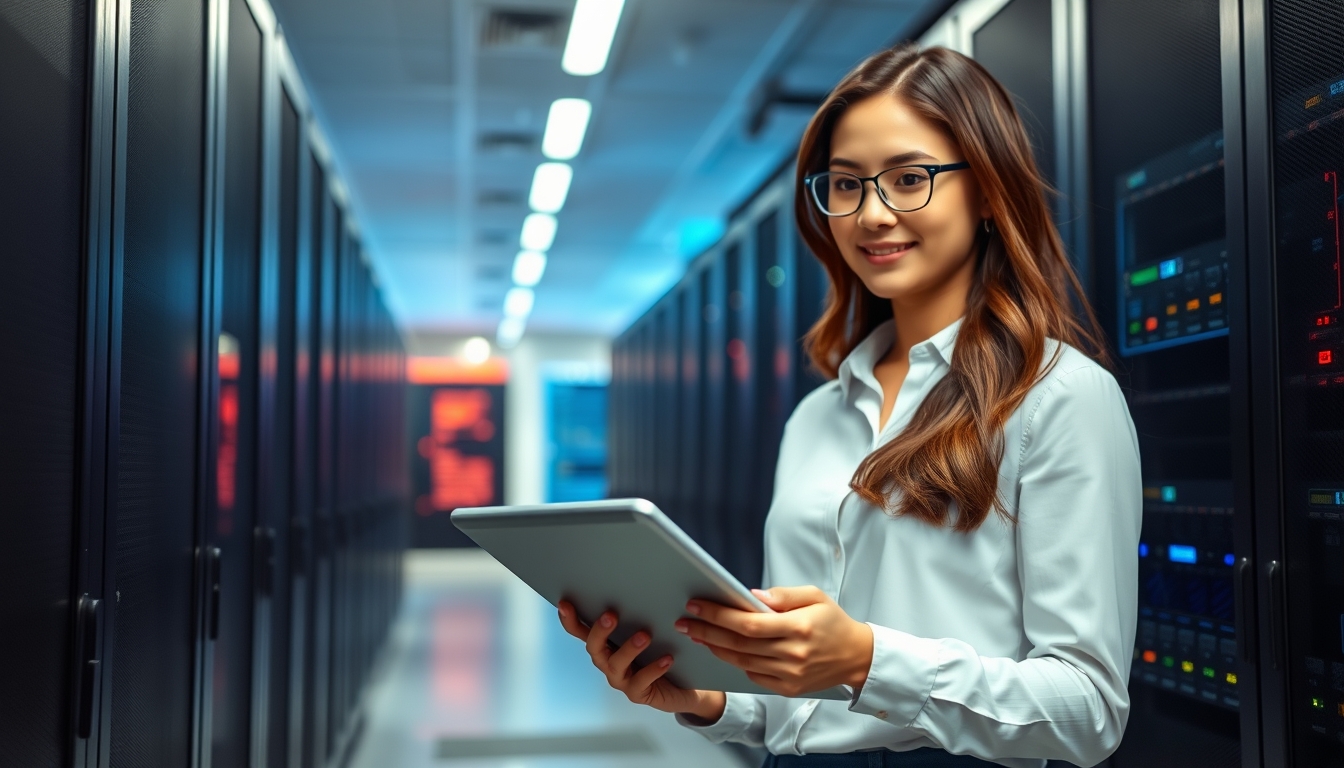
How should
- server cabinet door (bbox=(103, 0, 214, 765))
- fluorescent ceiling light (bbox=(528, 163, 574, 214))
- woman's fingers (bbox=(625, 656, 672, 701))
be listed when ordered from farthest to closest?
fluorescent ceiling light (bbox=(528, 163, 574, 214)) → server cabinet door (bbox=(103, 0, 214, 765)) → woman's fingers (bbox=(625, 656, 672, 701))

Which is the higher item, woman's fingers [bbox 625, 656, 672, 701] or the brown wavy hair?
the brown wavy hair

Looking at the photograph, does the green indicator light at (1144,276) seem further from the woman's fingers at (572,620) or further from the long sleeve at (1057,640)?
the woman's fingers at (572,620)

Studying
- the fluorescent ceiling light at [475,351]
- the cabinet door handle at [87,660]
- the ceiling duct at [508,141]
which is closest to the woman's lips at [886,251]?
the cabinet door handle at [87,660]

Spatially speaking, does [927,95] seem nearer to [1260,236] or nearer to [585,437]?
[1260,236]

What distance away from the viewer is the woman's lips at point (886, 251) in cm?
123

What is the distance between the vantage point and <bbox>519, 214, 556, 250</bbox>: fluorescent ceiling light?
8.12 metres

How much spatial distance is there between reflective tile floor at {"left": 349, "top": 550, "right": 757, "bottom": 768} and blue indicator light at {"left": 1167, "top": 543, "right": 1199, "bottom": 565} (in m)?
2.76

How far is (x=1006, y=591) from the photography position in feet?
3.64

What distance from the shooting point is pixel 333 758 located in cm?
403

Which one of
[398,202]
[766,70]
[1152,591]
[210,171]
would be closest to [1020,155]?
[1152,591]

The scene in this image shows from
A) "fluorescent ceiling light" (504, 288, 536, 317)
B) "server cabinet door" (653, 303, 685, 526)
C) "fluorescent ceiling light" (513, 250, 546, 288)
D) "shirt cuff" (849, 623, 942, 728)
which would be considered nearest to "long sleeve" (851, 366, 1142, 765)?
"shirt cuff" (849, 623, 942, 728)

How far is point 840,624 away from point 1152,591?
1.01 meters

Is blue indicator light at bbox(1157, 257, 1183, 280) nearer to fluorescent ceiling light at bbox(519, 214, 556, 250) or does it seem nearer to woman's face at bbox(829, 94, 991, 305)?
woman's face at bbox(829, 94, 991, 305)

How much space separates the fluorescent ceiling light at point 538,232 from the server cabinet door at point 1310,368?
6.82m
